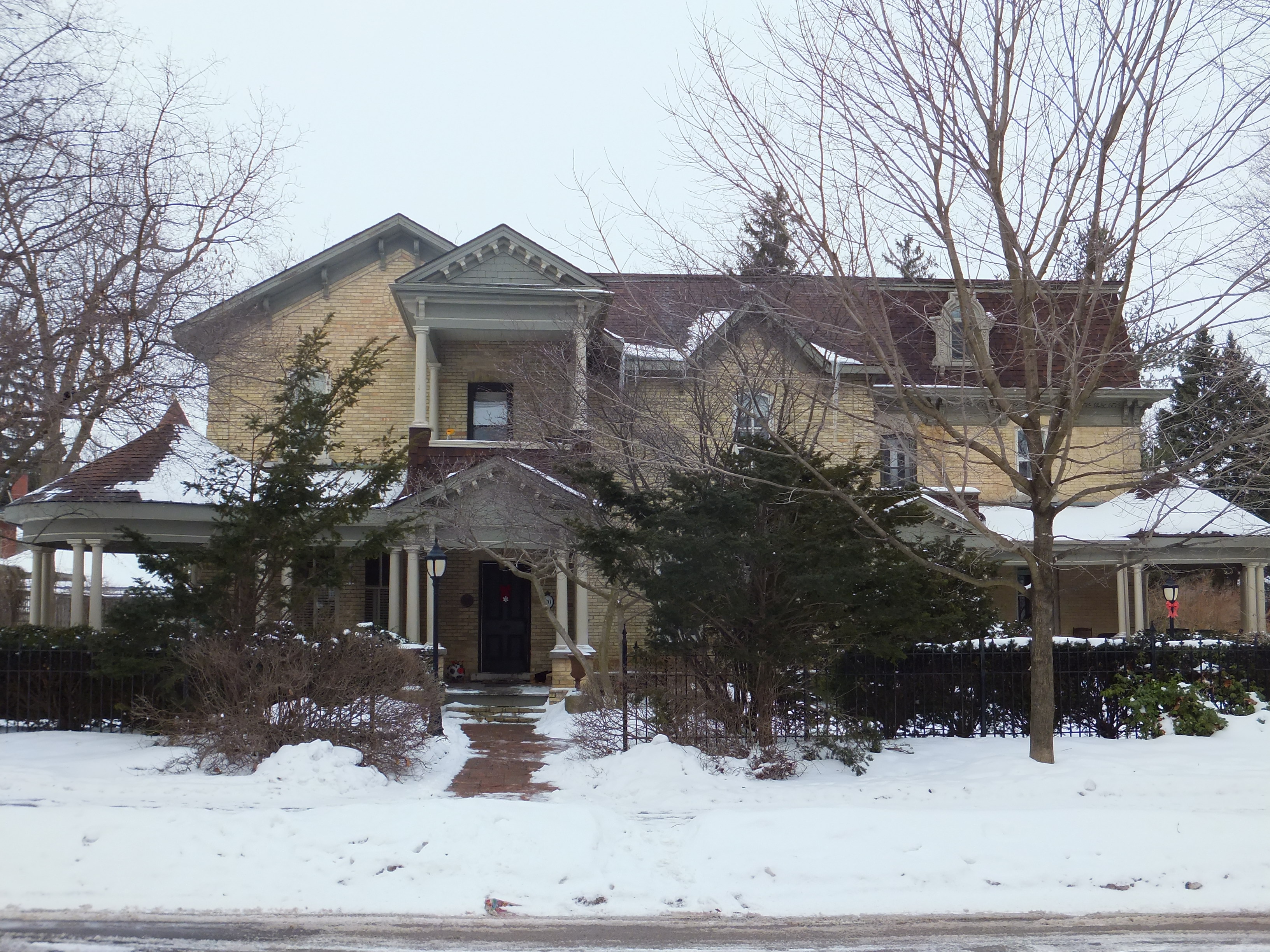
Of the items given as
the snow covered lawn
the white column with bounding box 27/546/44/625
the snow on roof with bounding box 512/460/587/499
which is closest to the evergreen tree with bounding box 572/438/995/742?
the snow covered lawn

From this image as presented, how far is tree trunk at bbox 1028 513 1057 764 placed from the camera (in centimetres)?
1048

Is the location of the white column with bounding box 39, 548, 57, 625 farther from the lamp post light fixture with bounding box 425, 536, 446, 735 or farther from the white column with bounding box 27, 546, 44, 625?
the lamp post light fixture with bounding box 425, 536, 446, 735

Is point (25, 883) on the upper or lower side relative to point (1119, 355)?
lower

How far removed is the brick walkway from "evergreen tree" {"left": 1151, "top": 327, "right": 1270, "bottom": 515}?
6797mm

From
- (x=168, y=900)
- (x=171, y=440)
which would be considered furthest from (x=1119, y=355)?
(x=171, y=440)

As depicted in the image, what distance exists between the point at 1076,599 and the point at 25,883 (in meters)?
22.1

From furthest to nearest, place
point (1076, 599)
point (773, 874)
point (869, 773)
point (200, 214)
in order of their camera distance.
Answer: point (1076, 599), point (200, 214), point (869, 773), point (773, 874)

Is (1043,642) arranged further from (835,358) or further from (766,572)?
(835,358)

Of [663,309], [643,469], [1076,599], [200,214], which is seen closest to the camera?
[663,309]

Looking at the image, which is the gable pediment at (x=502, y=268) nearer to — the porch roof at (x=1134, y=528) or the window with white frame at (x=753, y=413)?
the window with white frame at (x=753, y=413)

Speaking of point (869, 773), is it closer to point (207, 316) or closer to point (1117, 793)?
point (1117, 793)

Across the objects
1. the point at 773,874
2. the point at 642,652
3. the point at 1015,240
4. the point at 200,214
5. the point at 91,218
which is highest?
the point at 200,214

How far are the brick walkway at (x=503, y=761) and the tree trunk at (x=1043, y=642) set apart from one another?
4.80m

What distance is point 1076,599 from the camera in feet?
80.4
